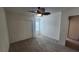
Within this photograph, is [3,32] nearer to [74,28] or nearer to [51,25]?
[51,25]

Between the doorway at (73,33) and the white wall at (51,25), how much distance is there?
0.19m

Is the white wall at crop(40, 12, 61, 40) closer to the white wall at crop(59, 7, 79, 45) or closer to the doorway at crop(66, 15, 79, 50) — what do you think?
the white wall at crop(59, 7, 79, 45)

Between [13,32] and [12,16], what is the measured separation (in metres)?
0.26

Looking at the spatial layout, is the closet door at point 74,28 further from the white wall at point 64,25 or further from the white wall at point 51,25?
the white wall at point 51,25

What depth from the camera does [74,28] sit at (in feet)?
3.68

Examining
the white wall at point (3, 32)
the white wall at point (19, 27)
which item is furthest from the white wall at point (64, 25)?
the white wall at point (3, 32)

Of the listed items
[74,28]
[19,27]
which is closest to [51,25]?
[74,28]

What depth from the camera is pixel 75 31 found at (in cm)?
110

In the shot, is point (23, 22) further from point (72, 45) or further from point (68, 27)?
point (72, 45)

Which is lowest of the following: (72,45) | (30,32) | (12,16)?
(72,45)

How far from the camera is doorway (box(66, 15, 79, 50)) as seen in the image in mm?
1085

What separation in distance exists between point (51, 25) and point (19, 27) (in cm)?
A: 55

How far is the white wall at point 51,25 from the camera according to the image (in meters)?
1.27
